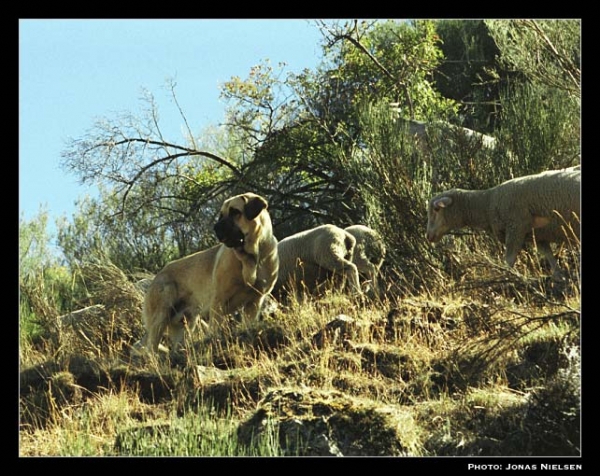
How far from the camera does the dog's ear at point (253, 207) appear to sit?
13.9 m

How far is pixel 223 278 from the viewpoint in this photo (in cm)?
1406

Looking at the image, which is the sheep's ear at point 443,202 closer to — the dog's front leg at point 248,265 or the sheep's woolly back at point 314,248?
the sheep's woolly back at point 314,248

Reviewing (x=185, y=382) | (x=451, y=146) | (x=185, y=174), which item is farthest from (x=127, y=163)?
(x=185, y=382)

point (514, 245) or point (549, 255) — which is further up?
point (514, 245)

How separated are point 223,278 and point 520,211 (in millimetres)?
4178

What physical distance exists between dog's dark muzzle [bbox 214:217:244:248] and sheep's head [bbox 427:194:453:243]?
3.41 meters

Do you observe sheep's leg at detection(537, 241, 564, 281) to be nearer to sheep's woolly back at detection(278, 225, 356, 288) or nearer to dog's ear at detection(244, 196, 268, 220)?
sheep's woolly back at detection(278, 225, 356, 288)

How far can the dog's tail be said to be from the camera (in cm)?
1489

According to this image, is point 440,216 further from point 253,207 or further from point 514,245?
point 253,207

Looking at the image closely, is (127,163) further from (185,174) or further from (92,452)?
(92,452)

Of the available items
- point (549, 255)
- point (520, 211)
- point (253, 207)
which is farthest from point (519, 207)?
point (253, 207)

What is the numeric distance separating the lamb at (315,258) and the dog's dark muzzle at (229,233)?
3126 mm

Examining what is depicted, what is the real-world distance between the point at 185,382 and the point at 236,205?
2727mm

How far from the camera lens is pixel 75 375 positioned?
13391 millimetres
